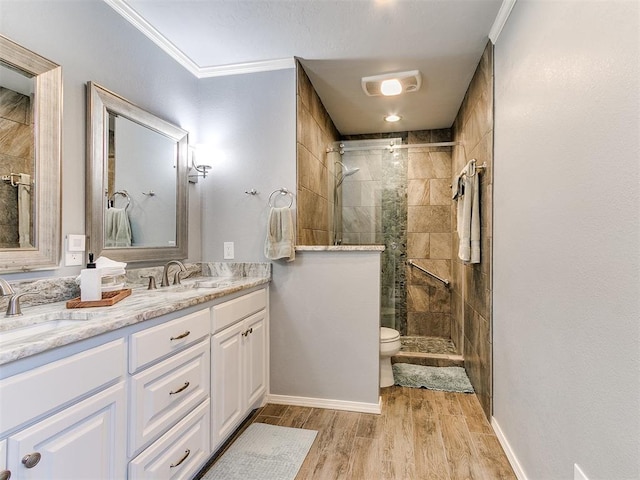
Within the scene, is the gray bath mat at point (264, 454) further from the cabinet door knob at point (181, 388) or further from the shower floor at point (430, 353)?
the shower floor at point (430, 353)

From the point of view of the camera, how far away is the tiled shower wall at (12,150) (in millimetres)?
1339

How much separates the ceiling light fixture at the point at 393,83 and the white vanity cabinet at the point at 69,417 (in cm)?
241

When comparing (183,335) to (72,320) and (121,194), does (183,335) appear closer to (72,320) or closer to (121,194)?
(72,320)

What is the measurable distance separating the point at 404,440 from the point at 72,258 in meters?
1.98

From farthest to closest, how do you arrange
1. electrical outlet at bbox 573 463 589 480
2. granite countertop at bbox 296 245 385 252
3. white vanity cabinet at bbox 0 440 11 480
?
1. granite countertop at bbox 296 245 385 252
2. electrical outlet at bbox 573 463 589 480
3. white vanity cabinet at bbox 0 440 11 480

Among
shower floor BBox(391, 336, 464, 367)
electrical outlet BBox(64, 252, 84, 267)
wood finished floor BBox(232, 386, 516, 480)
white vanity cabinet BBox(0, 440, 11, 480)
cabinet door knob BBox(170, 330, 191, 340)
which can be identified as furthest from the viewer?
shower floor BBox(391, 336, 464, 367)

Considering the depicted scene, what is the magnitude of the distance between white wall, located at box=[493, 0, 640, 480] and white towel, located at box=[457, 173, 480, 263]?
0.46 m

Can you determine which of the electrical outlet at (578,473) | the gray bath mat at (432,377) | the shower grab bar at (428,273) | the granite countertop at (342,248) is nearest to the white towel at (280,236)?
the granite countertop at (342,248)

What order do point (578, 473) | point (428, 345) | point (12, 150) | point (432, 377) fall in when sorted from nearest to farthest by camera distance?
point (578, 473), point (12, 150), point (432, 377), point (428, 345)

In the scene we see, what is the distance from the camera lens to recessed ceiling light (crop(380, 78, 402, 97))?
265 centimetres

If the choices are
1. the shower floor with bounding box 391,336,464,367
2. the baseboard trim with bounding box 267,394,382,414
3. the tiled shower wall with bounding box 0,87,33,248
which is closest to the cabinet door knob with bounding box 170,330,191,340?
the tiled shower wall with bounding box 0,87,33,248

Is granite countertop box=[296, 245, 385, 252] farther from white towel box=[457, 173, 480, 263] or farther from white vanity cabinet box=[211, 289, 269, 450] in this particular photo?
white towel box=[457, 173, 480, 263]

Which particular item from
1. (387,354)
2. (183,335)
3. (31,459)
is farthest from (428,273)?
(31,459)

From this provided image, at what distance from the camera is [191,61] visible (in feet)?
7.92
